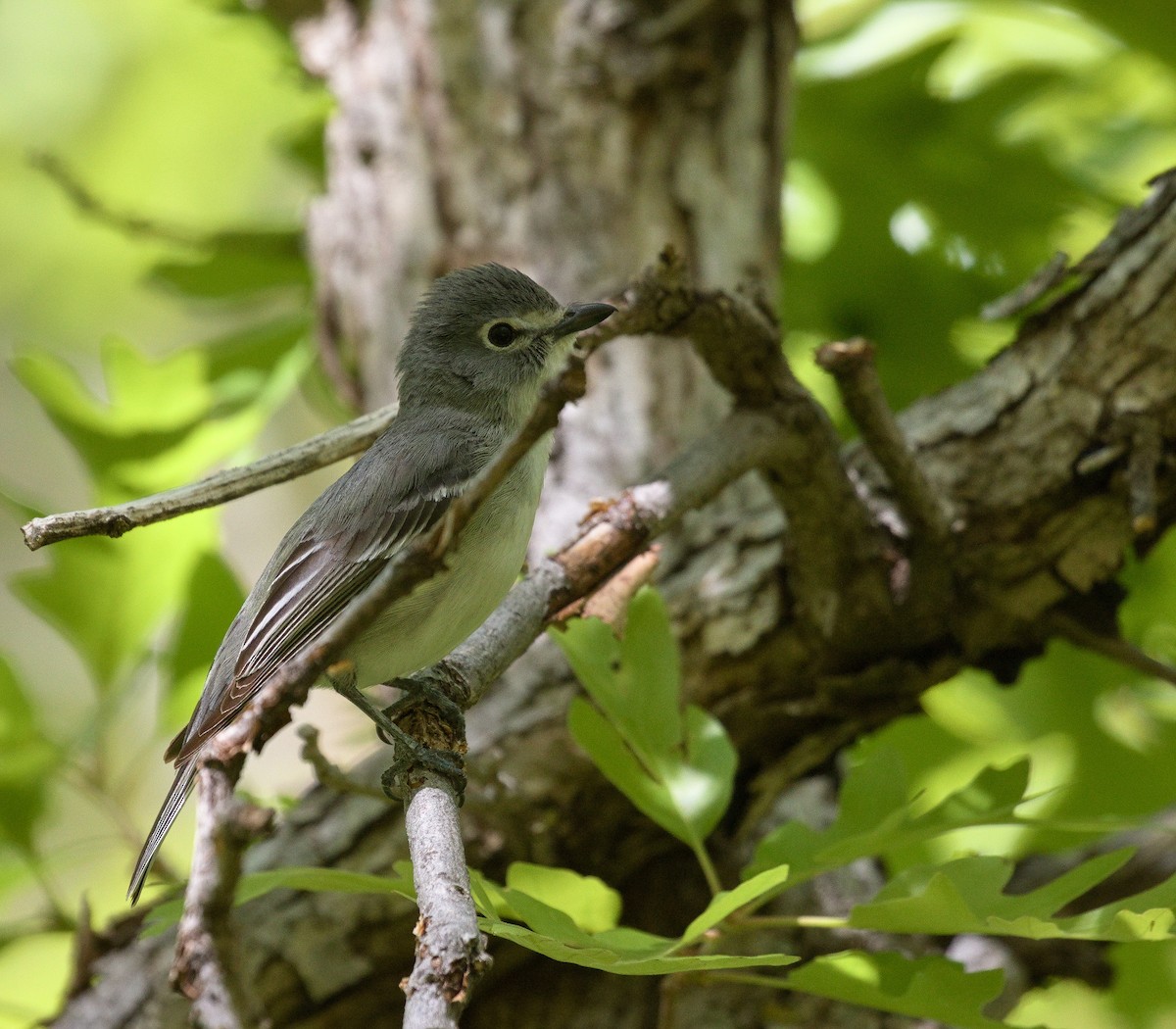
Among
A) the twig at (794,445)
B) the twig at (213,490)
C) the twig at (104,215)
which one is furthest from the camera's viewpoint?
the twig at (104,215)

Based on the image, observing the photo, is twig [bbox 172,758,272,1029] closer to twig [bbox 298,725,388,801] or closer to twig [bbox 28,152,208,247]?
twig [bbox 298,725,388,801]

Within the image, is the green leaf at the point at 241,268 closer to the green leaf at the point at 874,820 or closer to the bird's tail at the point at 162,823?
the bird's tail at the point at 162,823

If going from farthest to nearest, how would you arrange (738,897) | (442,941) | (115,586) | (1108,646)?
(115,586) → (1108,646) → (738,897) → (442,941)

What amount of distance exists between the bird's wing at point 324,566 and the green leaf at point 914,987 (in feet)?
3.78

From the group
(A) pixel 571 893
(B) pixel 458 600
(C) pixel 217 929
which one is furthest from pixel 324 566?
(C) pixel 217 929

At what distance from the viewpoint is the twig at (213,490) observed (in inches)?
70.0

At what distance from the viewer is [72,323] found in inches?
241

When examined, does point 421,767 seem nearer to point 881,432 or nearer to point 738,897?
point 738,897

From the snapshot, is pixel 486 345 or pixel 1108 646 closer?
pixel 1108 646

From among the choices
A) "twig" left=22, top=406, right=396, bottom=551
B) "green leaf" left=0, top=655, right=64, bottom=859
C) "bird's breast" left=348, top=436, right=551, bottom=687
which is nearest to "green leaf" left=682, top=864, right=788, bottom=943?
"bird's breast" left=348, top=436, right=551, bottom=687

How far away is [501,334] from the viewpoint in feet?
10.1

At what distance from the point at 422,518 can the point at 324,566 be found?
231 mm

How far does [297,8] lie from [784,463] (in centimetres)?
257

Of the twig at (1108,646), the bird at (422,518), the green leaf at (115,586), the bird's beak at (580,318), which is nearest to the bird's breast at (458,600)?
the bird at (422,518)
